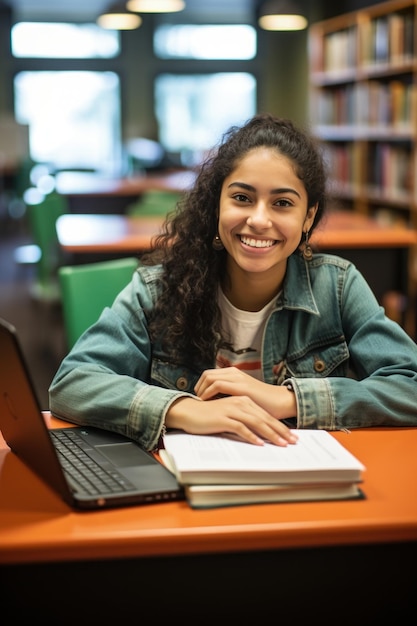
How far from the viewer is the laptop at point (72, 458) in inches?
Answer: 44.1

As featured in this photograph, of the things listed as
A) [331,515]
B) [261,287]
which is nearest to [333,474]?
[331,515]

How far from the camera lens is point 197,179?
1.84 m

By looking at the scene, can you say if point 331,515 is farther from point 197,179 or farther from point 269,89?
point 269,89

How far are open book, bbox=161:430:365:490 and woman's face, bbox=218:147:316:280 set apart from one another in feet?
1.61

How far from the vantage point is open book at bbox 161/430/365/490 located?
115cm

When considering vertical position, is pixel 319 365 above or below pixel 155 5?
below

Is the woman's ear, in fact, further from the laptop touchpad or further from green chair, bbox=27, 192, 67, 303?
green chair, bbox=27, 192, 67, 303

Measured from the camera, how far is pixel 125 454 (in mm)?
1319

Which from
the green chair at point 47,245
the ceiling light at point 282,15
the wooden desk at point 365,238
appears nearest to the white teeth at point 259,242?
the wooden desk at point 365,238

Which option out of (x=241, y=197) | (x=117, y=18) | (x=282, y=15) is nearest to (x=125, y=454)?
(x=241, y=197)

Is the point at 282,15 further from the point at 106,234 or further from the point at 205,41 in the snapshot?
the point at 205,41

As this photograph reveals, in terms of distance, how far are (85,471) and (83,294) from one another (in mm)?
1009

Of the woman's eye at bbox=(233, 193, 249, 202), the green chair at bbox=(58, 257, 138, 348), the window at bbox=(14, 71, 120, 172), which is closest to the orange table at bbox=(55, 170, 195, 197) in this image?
the green chair at bbox=(58, 257, 138, 348)

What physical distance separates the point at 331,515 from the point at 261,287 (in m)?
0.74
